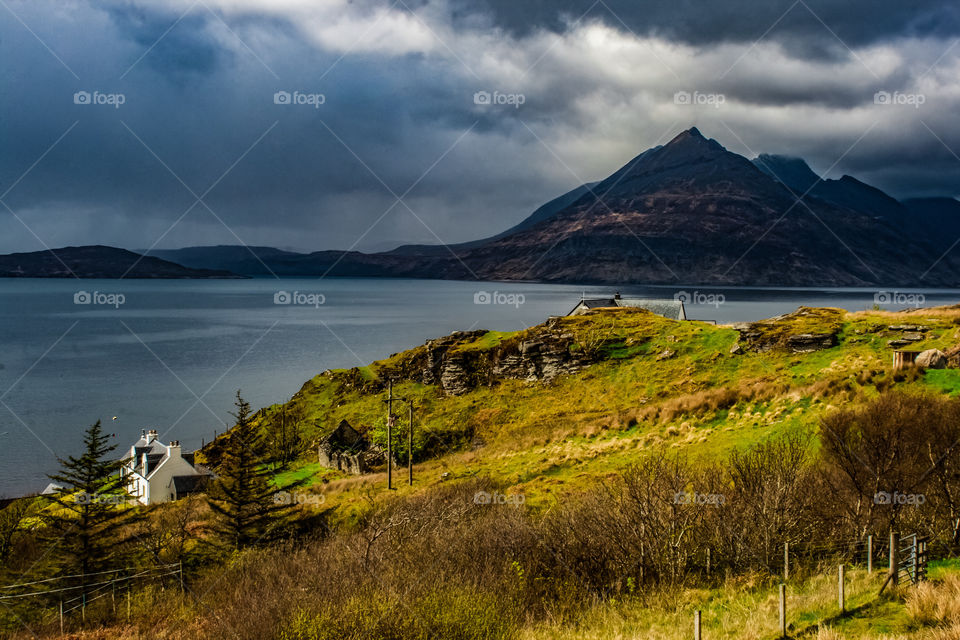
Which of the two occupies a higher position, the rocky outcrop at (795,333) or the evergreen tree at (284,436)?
the rocky outcrop at (795,333)

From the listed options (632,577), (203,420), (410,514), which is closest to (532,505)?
(410,514)

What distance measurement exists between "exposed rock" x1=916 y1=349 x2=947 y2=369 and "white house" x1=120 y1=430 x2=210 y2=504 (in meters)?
58.5

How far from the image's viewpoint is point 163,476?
57375 millimetres

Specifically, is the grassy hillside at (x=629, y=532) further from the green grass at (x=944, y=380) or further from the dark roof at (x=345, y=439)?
the dark roof at (x=345, y=439)

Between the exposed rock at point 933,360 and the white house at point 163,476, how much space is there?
5847cm

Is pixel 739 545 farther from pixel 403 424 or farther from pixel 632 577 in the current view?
pixel 403 424

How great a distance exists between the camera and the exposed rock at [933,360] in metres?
33.5

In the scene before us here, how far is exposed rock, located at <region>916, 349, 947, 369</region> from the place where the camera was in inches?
1320

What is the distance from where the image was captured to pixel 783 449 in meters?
23.0

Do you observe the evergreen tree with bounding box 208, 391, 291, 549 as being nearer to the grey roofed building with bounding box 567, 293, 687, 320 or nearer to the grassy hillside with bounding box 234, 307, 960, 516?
the grassy hillside with bounding box 234, 307, 960, 516

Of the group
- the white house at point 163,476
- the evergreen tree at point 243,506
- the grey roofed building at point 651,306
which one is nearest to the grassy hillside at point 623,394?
the evergreen tree at point 243,506

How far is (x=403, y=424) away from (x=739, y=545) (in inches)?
1657

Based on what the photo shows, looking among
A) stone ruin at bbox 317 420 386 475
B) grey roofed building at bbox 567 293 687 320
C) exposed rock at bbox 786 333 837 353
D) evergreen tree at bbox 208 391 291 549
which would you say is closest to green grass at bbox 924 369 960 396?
→ exposed rock at bbox 786 333 837 353

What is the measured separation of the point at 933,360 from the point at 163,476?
200 feet
